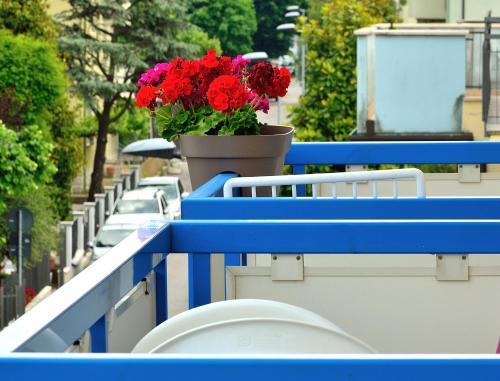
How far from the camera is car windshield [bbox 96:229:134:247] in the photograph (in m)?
30.8

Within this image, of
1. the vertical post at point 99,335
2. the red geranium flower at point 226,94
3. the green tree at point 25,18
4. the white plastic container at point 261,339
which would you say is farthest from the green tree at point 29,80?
the white plastic container at point 261,339

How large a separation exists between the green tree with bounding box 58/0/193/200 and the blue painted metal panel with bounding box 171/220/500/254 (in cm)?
4343

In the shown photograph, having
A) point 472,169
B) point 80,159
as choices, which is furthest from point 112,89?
point 472,169

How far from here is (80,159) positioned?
41.6 metres

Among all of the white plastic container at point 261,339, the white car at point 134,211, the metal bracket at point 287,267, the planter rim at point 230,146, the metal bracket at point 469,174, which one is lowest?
the white car at point 134,211

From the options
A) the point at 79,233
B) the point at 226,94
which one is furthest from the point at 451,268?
the point at 79,233

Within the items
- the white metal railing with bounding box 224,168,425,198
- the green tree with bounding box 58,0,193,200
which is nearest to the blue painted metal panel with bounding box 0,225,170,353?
the white metal railing with bounding box 224,168,425,198

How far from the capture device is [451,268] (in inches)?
151

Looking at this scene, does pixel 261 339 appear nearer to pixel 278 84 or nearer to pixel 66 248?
pixel 278 84

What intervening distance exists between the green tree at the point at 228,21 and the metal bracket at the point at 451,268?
286 feet

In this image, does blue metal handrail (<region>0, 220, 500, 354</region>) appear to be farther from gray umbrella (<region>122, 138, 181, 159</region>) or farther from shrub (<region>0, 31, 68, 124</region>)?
gray umbrella (<region>122, 138, 181, 159</region>)

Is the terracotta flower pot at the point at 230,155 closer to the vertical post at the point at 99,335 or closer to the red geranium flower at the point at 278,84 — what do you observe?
the red geranium flower at the point at 278,84

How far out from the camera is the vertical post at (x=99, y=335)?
2.64 m

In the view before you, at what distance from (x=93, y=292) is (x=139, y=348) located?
0.52 ft
